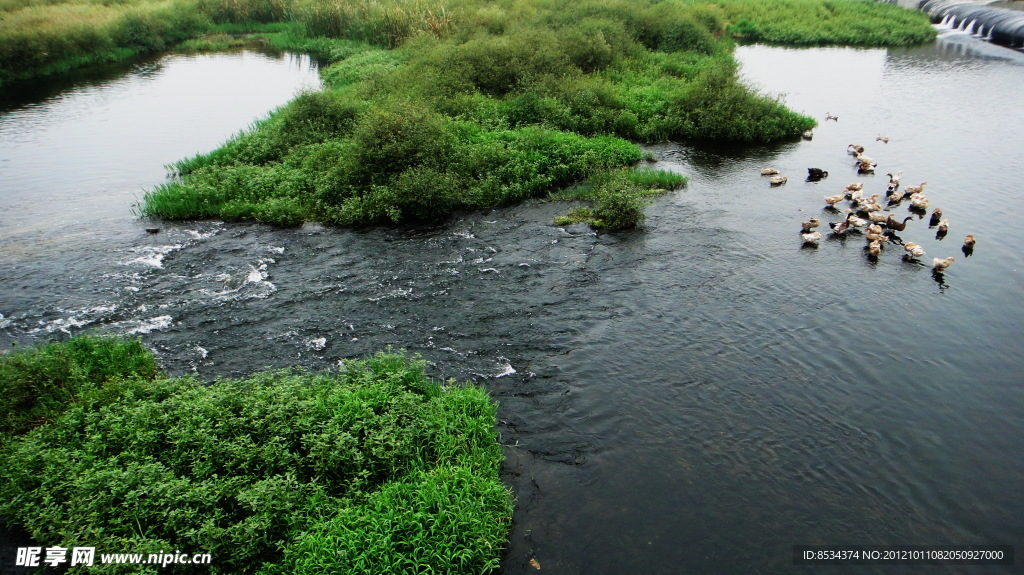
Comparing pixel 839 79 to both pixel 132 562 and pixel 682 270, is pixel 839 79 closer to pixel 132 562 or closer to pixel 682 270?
pixel 682 270

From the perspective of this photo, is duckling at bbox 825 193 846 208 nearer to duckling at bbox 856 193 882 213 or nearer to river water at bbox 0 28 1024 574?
river water at bbox 0 28 1024 574

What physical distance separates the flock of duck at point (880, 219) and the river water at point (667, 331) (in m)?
0.28

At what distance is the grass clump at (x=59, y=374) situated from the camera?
369 inches

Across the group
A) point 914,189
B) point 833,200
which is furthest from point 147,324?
point 914,189

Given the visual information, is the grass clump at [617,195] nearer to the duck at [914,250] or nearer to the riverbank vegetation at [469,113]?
the riverbank vegetation at [469,113]

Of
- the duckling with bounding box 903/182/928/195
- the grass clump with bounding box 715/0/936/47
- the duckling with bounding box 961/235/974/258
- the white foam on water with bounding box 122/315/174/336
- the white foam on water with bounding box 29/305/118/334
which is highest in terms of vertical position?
the grass clump with bounding box 715/0/936/47

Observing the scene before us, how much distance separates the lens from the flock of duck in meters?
14.5

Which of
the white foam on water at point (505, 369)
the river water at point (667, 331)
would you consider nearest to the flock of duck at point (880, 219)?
the river water at point (667, 331)

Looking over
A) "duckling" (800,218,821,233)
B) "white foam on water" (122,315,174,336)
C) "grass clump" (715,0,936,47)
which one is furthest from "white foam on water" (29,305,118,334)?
"grass clump" (715,0,936,47)

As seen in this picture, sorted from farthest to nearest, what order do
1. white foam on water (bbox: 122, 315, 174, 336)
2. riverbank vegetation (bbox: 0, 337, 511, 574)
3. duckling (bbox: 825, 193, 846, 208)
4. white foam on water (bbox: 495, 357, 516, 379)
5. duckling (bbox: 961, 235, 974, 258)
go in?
duckling (bbox: 825, 193, 846, 208), duckling (bbox: 961, 235, 974, 258), white foam on water (bbox: 122, 315, 174, 336), white foam on water (bbox: 495, 357, 516, 379), riverbank vegetation (bbox: 0, 337, 511, 574)

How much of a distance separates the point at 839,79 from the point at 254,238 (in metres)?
29.5

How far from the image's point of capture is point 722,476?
8562 mm

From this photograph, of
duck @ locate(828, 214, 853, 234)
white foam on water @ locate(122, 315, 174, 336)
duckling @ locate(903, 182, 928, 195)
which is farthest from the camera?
duckling @ locate(903, 182, 928, 195)

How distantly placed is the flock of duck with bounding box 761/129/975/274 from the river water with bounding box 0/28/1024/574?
0.91ft
